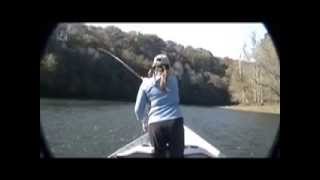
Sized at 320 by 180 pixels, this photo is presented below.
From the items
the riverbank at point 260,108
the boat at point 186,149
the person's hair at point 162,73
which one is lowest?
the boat at point 186,149

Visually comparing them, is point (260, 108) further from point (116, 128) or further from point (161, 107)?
point (116, 128)

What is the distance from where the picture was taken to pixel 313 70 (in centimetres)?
439

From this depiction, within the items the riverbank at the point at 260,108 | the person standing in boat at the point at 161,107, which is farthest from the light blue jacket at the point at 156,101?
the riverbank at the point at 260,108

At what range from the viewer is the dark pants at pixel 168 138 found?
434 cm

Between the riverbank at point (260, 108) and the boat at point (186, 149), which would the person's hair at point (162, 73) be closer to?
the boat at point (186, 149)

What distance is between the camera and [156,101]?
14.3ft

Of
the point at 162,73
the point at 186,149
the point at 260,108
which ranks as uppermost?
the point at 162,73

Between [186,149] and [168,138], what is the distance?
154mm

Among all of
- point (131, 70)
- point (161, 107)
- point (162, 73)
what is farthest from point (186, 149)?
point (131, 70)

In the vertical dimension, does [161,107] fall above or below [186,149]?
above

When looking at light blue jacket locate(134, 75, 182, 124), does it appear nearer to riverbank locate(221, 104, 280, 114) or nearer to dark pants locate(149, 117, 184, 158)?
dark pants locate(149, 117, 184, 158)
